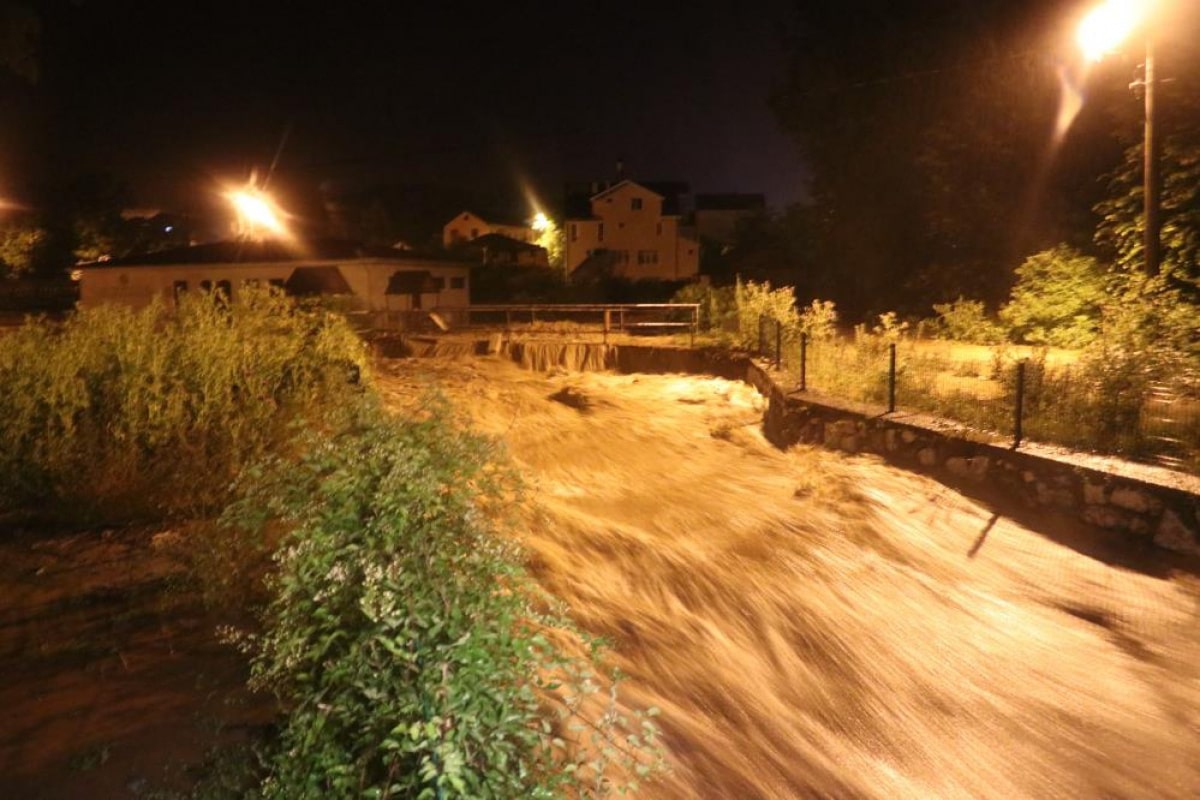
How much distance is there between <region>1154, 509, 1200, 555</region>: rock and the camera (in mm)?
7805

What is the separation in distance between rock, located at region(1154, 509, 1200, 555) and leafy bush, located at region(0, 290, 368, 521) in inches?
264

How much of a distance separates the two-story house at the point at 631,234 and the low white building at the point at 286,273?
1739 centimetres

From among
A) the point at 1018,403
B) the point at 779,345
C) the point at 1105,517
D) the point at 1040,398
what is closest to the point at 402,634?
the point at 1105,517

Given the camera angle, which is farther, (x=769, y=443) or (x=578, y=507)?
(x=769, y=443)

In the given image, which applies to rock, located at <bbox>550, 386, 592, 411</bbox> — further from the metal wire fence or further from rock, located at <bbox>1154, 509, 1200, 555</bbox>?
rock, located at <bbox>1154, 509, 1200, 555</bbox>

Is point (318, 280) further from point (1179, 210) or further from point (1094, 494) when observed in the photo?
point (1094, 494)

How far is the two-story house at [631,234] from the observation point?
186 ft

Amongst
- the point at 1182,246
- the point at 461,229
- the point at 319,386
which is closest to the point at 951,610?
the point at 319,386

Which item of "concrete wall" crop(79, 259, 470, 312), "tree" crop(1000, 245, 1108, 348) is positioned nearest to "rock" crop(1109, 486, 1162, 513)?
"tree" crop(1000, 245, 1108, 348)

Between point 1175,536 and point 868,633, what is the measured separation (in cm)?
328

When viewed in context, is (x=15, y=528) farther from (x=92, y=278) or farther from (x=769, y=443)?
(x=92, y=278)

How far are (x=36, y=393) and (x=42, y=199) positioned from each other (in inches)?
1993

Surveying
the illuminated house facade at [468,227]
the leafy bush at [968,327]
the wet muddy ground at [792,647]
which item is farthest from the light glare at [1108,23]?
the illuminated house facade at [468,227]

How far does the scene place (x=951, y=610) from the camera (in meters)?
→ 7.12
